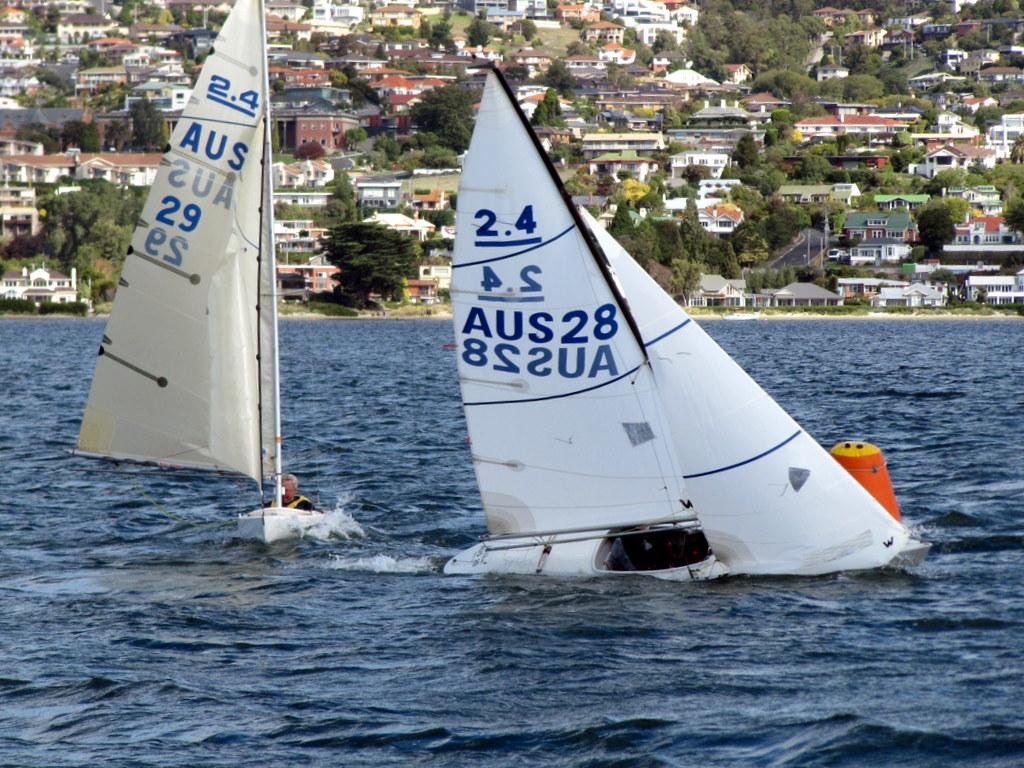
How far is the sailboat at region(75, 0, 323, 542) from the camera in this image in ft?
64.5

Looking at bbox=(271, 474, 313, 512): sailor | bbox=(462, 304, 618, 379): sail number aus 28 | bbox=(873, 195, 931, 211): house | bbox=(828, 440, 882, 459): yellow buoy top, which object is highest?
bbox=(462, 304, 618, 379): sail number aus 28

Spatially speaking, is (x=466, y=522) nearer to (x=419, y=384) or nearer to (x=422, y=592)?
(x=422, y=592)

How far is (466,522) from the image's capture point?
75.3ft

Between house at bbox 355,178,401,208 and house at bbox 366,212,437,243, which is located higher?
house at bbox 355,178,401,208

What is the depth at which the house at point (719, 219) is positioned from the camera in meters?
163

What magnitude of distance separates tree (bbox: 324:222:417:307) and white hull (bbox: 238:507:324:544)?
103358mm

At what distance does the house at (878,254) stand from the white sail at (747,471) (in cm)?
13735

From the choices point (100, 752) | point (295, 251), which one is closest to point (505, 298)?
point (100, 752)

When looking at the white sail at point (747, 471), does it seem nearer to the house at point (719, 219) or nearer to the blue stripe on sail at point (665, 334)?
the blue stripe on sail at point (665, 334)

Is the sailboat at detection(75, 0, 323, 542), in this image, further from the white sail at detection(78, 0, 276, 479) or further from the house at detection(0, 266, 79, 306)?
the house at detection(0, 266, 79, 306)

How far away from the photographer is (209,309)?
20281 millimetres

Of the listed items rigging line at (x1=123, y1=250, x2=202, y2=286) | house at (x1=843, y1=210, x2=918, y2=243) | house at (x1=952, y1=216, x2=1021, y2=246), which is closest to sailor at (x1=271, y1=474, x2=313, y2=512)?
rigging line at (x1=123, y1=250, x2=202, y2=286)

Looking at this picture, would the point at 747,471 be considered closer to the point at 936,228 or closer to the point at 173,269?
the point at 173,269

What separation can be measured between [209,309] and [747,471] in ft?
23.2
